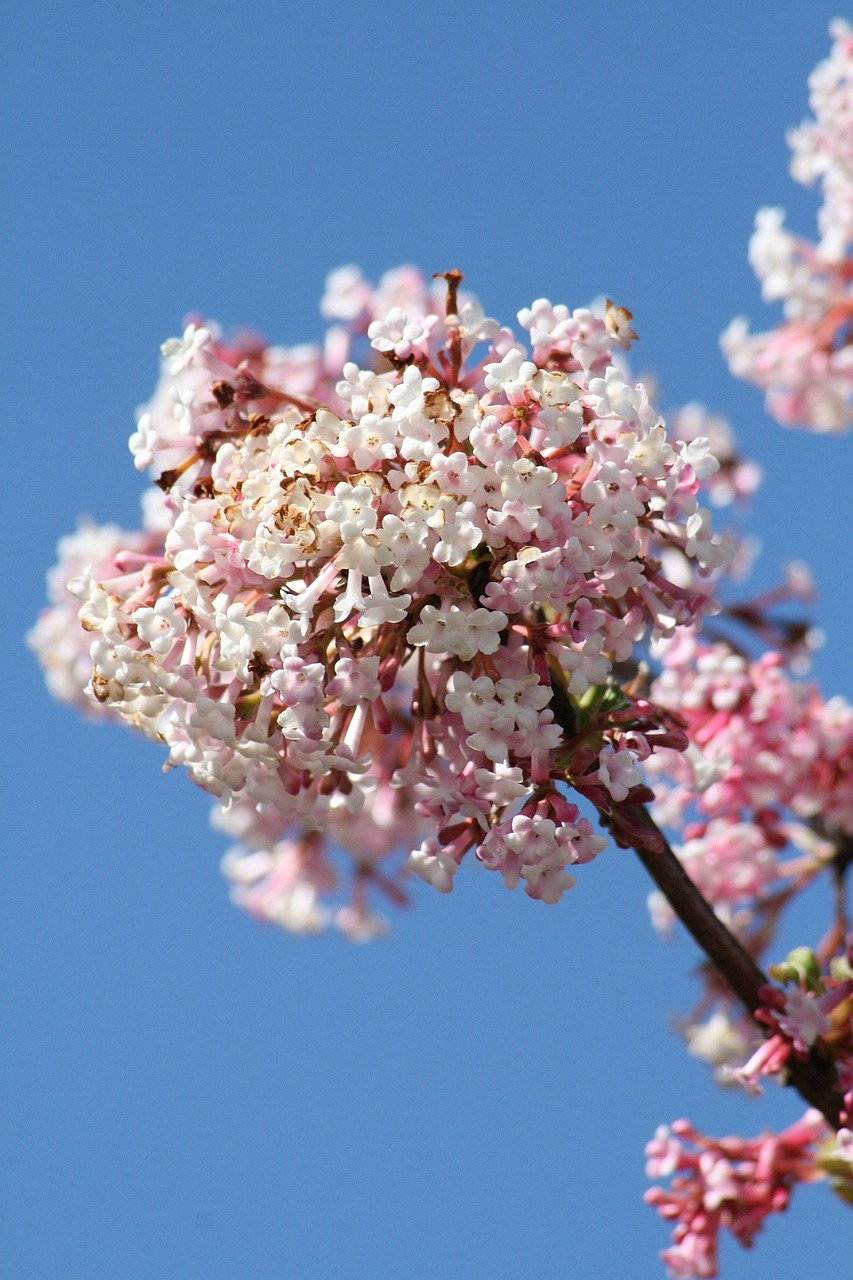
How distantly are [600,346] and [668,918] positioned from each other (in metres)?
2.61

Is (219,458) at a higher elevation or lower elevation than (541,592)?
higher

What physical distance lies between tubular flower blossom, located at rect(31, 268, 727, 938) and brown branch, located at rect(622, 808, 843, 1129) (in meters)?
0.34

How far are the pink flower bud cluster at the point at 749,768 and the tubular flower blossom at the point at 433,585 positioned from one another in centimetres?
178

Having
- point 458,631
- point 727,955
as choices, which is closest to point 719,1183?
point 727,955

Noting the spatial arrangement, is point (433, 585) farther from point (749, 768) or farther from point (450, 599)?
point (749, 768)

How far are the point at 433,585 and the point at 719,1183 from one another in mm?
2598

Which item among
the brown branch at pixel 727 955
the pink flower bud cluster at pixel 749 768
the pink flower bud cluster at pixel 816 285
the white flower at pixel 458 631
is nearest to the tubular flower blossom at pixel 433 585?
the white flower at pixel 458 631

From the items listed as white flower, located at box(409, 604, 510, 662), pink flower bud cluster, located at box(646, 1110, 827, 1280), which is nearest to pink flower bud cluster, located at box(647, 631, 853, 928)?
pink flower bud cluster, located at box(646, 1110, 827, 1280)

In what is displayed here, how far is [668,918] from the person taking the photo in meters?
5.63

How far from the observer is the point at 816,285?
8055 millimetres

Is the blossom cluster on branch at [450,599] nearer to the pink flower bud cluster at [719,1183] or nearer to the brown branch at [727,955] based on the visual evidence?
the brown branch at [727,955]

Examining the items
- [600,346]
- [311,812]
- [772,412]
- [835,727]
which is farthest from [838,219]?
[311,812]

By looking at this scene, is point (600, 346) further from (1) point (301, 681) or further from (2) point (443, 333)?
(1) point (301, 681)

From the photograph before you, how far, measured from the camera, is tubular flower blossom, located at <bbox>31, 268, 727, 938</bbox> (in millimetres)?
3355
